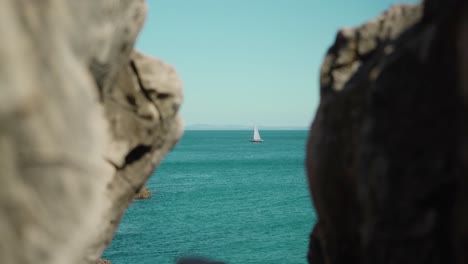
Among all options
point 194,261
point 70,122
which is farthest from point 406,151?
point 194,261

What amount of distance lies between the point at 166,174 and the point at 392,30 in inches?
3526

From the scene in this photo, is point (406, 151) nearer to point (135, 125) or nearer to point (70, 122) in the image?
point (70, 122)

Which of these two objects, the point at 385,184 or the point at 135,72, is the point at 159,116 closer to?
the point at 135,72

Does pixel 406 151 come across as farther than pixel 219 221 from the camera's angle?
No

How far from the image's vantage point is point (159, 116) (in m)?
12.0

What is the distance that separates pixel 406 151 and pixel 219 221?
47.7 metres

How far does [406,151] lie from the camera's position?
25.8ft

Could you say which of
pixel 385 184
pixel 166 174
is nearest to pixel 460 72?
pixel 385 184

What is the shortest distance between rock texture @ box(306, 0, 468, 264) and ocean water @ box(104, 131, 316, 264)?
27331 mm

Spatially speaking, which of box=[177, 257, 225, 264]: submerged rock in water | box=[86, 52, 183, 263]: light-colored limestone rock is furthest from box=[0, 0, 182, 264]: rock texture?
box=[177, 257, 225, 264]: submerged rock in water

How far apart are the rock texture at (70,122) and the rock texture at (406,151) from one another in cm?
419

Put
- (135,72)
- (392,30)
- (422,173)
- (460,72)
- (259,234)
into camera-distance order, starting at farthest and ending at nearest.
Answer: (259,234) → (135,72) → (392,30) → (422,173) → (460,72)

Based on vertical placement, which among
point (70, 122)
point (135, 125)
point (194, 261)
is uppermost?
point (70, 122)

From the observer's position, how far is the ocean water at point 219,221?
41.8m
